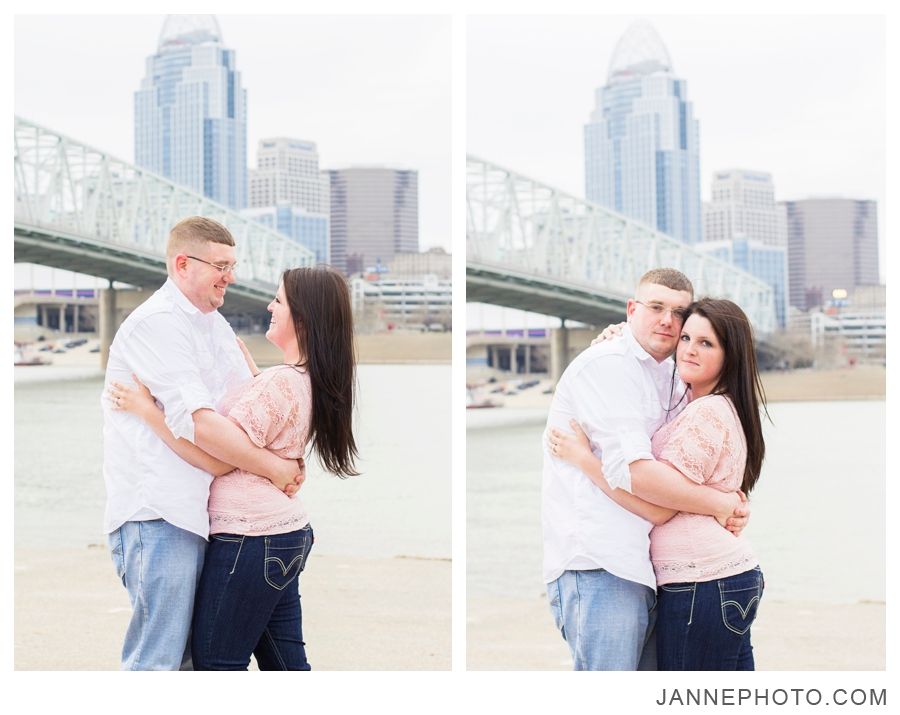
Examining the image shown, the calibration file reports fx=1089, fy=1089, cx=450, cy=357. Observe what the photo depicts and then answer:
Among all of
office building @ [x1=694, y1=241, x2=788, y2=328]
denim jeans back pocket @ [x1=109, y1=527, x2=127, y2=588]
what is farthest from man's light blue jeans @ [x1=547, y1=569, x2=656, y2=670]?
office building @ [x1=694, y1=241, x2=788, y2=328]

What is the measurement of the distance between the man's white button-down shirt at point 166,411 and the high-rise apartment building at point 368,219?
6.28ft

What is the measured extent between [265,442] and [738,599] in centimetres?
103

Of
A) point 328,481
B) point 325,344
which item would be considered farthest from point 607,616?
point 328,481

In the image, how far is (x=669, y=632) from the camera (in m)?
2.29

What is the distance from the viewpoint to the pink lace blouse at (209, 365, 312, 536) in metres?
2.29

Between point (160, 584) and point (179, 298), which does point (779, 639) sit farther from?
point (179, 298)

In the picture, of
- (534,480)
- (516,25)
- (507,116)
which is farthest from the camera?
(534,480)

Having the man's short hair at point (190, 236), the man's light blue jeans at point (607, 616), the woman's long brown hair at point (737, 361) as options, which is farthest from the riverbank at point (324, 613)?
the woman's long brown hair at point (737, 361)

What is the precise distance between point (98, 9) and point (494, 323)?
9.61 feet

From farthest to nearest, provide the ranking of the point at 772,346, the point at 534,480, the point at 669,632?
the point at 534,480 → the point at 772,346 → the point at 669,632

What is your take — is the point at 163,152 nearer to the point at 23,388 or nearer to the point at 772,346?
the point at 23,388

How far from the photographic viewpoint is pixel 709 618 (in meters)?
2.21
